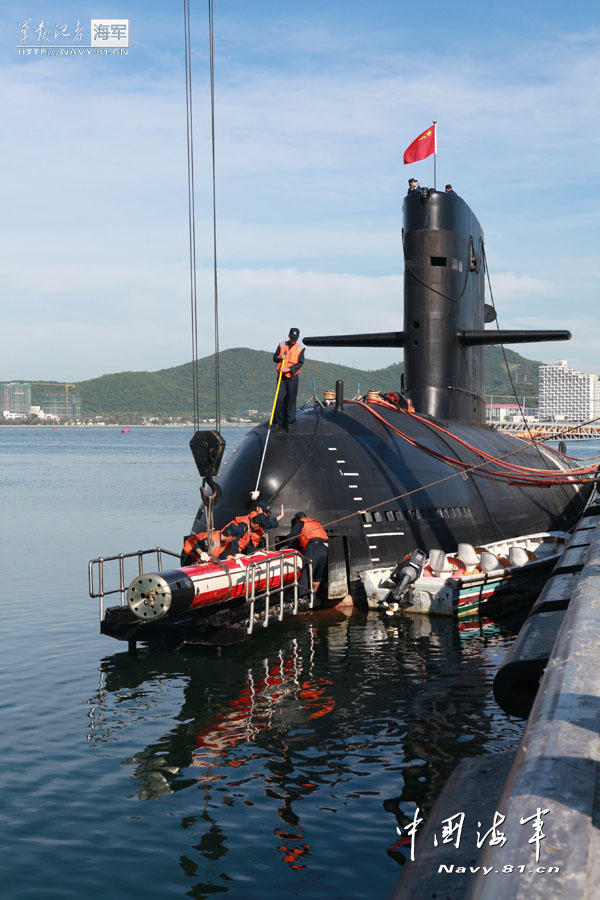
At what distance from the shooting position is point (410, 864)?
695 centimetres

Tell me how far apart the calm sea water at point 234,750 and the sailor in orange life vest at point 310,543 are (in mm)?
1130

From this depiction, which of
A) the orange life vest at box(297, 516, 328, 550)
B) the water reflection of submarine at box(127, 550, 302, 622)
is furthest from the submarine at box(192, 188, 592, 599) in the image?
the water reflection of submarine at box(127, 550, 302, 622)

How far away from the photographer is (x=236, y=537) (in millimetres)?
16891

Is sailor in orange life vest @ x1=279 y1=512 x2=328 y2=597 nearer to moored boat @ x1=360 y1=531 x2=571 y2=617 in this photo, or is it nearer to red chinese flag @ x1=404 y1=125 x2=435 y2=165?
moored boat @ x1=360 y1=531 x2=571 y2=617

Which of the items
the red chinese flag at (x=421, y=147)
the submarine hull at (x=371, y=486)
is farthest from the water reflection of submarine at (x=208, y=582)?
the red chinese flag at (x=421, y=147)

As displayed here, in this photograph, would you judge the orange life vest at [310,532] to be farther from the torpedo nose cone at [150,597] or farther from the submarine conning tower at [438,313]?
the submarine conning tower at [438,313]

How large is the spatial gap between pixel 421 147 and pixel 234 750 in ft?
65.3

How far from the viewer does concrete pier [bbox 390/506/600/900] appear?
163 inches

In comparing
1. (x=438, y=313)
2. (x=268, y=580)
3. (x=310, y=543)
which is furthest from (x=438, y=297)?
(x=268, y=580)

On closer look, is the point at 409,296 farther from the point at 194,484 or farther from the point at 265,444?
the point at 194,484

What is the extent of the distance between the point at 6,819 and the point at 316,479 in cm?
1090

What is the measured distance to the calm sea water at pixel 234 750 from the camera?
26.0 feet

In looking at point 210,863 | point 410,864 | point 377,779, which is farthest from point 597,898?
point 377,779

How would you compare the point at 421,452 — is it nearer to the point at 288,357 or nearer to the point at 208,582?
the point at 288,357
